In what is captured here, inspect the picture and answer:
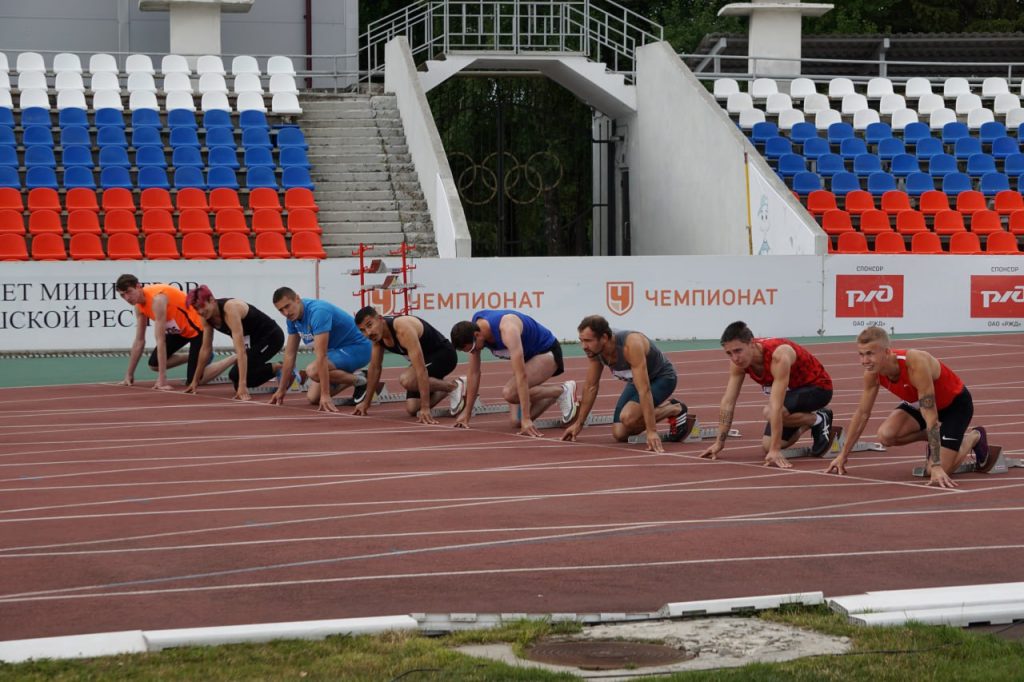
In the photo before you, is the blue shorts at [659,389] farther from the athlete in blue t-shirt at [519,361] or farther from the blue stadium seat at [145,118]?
the blue stadium seat at [145,118]

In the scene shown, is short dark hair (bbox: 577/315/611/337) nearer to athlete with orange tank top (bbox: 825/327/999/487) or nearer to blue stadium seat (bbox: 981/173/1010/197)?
athlete with orange tank top (bbox: 825/327/999/487)

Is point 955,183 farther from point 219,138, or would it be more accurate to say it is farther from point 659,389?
point 659,389

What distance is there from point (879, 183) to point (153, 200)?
12.8 metres

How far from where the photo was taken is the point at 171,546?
8.56 m

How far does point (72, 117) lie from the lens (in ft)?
87.3

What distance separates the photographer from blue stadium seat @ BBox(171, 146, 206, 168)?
25.9 metres

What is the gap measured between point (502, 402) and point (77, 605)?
8.88 metres

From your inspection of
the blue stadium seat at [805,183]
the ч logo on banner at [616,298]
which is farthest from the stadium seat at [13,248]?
the blue stadium seat at [805,183]

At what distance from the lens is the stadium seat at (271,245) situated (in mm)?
23625

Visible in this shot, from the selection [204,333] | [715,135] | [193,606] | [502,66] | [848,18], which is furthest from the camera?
[848,18]

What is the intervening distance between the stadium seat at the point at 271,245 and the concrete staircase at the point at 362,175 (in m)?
1.08

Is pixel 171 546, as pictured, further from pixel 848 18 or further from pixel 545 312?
pixel 848 18

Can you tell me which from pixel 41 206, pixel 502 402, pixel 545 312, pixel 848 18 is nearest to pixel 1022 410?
pixel 502 402

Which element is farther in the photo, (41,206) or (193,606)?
(41,206)
